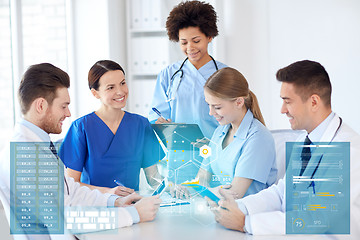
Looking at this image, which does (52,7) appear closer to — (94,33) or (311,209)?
(94,33)

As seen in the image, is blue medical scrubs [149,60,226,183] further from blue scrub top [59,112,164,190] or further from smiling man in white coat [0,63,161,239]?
smiling man in white coat [0,63,161,239]

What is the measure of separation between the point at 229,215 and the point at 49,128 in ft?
2.16

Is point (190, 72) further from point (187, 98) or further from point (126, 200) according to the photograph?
point (126, 200)

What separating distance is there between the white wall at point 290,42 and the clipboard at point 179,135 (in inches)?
74.9

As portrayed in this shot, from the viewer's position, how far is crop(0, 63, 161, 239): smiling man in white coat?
126 centimetres

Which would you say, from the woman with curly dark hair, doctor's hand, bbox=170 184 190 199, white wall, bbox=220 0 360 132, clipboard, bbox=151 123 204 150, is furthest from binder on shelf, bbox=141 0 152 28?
doctor's hand, bbox=170 184 190 199

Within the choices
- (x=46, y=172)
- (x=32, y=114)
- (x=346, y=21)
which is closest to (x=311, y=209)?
(x=46, y=172)

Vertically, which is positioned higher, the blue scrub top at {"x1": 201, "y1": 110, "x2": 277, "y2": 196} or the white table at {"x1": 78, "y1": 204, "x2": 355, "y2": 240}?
the blue scrub top at {"x1": 201, "y1": 110, "x2": 277, "y2": 196}

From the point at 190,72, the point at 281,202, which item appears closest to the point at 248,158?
the point at 281,202

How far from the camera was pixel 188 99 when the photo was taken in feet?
6.89

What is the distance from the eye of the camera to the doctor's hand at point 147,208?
49.8 inches

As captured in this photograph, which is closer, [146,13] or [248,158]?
[248,158]

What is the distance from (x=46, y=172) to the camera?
1.24m

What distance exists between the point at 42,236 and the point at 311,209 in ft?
2.62
